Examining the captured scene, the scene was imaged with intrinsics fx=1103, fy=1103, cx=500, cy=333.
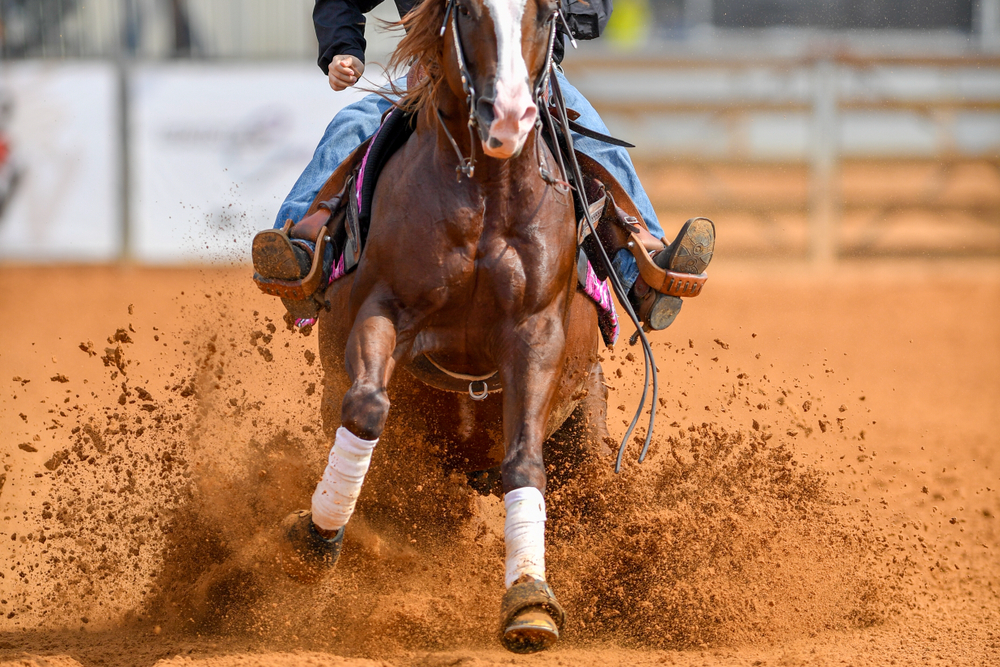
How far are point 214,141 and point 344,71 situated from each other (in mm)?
8170

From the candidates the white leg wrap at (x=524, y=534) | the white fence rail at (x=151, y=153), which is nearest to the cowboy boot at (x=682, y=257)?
the white leg wrap at (x=524, y=534)

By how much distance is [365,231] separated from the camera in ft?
10.7

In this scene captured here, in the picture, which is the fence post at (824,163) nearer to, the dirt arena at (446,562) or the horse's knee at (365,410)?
the dirt arena at (446,562)

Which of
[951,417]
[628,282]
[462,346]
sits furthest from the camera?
[951,417]

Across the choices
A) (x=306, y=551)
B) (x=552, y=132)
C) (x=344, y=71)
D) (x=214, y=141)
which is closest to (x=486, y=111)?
(x=552, y=132)

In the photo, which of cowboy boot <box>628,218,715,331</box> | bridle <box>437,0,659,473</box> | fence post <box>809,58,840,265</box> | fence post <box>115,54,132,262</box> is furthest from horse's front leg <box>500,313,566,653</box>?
fence post <box>809,58,840,265</box>

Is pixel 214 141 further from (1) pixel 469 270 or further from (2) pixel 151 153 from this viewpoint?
(1) pixel 469 270

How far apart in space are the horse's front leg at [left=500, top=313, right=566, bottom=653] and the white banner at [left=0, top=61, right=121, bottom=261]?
926cm

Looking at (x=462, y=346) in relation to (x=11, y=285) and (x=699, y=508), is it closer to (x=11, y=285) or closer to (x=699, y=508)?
(x=699, y=508)

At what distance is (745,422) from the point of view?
6.27 metres

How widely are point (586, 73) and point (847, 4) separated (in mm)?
6470

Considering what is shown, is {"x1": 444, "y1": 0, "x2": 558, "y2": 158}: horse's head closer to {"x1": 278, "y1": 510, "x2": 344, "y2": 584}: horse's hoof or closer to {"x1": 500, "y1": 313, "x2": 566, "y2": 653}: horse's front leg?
{"x1": 500, "y1": 313, "x2": 566, "y2": 653}: horse's front leg

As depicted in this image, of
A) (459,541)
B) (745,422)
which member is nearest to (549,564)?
(459,541)

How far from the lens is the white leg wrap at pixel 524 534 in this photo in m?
2.75
